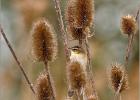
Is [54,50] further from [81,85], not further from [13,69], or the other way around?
[13,69]

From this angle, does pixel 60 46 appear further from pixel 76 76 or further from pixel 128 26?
pixel 76 76

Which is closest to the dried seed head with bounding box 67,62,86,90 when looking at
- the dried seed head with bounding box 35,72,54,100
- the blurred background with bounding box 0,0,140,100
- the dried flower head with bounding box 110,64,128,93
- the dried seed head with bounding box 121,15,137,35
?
the dried seed head with bounding box 35,72,54,100

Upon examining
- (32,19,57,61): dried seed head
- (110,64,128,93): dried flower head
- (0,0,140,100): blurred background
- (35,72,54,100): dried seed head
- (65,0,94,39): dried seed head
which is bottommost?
(35,72,54,100): dried seed head

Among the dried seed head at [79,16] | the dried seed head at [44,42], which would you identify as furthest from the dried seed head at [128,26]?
the dried seed head at [44,42]

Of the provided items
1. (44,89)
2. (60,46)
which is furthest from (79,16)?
(60,46)

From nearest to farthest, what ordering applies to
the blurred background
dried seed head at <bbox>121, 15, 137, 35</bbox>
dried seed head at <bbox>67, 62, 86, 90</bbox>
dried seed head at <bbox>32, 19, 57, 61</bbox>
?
dried seed head at <bbox>67, 62, 86, 90</bbox> < dried seed head at <bbox>32, 19, 57, 61</bbox> < dried seed head at <bbox>121, 15, 137, 35</bbox> < the blurred background

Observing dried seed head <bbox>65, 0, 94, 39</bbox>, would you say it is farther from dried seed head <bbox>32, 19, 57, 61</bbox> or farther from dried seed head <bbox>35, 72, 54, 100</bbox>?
dried seed head <bbox>35, 72, 54, 100</bbox>
